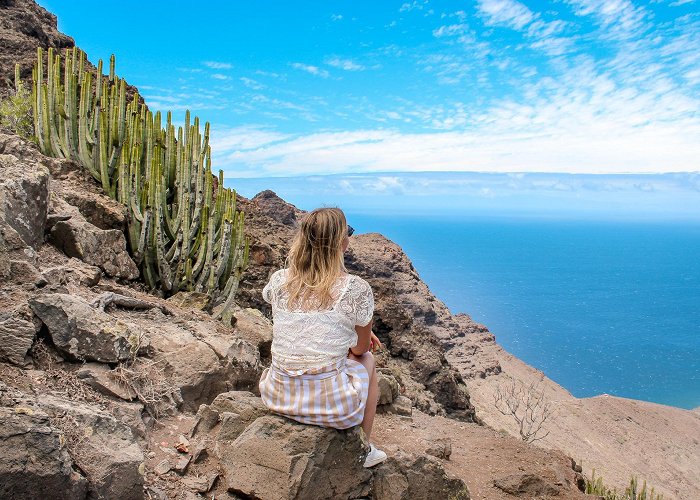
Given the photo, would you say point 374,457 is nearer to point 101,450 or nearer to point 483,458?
point 101,450

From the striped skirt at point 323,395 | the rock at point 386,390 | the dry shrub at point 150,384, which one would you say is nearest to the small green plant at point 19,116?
the dry shrub at point 150,384

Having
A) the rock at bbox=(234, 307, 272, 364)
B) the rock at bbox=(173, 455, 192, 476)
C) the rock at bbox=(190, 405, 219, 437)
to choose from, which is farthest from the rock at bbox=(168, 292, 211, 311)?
the rock at bbox=(173, 455, 192, 476)

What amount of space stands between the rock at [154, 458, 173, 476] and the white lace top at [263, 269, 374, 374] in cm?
87

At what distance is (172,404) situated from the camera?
4195 millimetres

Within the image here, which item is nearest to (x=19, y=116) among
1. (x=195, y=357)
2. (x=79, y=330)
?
(x=195, y=357)

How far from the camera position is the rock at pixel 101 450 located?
9.21ft

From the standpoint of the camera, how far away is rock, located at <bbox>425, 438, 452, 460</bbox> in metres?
5.57

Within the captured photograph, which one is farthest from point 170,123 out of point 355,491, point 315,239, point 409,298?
point 409,298

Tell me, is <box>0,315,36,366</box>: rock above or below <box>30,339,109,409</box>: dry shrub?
above

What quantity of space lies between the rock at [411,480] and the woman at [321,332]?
563 mm

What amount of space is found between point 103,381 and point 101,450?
3.34 feet

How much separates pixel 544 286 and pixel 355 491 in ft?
516

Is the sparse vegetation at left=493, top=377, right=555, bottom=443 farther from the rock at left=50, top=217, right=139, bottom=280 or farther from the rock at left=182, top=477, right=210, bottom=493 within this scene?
the rock at left=182, top=477, right=210, bottom=493

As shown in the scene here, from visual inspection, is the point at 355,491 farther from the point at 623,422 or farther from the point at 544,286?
the point at 544,286
